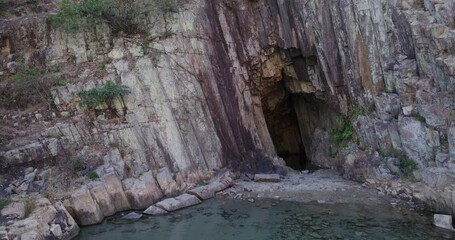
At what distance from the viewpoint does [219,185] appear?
61.1ft

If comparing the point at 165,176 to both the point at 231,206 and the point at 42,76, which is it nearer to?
the point at 231,206

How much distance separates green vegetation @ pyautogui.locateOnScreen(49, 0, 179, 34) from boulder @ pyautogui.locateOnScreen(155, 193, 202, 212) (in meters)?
8.52

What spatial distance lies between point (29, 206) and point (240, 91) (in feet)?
39.5

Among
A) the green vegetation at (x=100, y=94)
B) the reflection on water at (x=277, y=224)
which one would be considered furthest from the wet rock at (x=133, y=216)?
the green vegetation at (x=100, y=94)

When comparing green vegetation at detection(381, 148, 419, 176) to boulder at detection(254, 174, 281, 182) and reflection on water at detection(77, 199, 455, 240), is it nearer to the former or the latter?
reflection on water at detection(77, 199, 455, 240)

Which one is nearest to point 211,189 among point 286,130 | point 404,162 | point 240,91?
point 240,91

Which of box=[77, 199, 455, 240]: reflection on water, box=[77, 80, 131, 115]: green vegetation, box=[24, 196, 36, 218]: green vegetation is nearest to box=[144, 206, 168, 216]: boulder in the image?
box=[77, 199, 455, 240]: reflection on water

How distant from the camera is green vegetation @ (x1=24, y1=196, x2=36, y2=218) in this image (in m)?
13.9

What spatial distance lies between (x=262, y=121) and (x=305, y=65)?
12.4 ft

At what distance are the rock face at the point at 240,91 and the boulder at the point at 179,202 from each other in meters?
0.72

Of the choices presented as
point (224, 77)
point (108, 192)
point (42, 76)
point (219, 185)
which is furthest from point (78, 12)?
point (219, 185)

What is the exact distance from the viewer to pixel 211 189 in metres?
18.2

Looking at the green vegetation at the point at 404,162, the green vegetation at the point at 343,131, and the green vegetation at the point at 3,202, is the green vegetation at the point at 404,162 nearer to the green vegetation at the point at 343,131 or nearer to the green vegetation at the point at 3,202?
the green vegetation at the point at 343,131

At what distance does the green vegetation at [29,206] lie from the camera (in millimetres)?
13883
